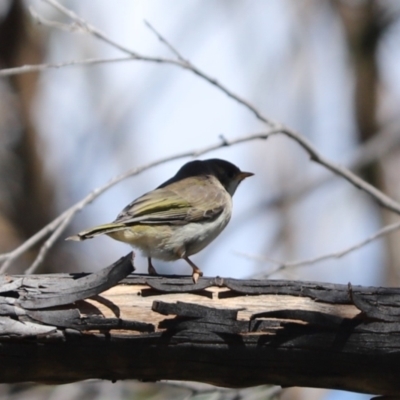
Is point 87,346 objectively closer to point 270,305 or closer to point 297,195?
point 270,305

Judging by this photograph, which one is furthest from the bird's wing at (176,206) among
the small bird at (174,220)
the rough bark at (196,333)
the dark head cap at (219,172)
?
the rough bark at (196,333)

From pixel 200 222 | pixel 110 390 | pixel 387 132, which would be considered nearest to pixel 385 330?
pixel 200 222

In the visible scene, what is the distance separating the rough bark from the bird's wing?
1.82 meters

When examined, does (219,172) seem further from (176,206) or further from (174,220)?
(174,220)

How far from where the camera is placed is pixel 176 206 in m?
6.45

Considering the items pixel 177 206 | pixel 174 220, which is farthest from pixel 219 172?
pixel 174 220

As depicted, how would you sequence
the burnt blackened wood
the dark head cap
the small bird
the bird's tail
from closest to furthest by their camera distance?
the burnt blackened wood → the bird's tail → the small bird → the dark head cap

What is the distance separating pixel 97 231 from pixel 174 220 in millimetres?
1027

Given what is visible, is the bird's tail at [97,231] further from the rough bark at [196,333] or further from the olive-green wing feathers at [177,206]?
the rough bark at [196,333]

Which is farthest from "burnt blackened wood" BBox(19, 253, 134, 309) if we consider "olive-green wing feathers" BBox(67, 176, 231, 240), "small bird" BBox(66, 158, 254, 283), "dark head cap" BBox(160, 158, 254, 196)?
"dark head cap" BBox(160, 158, 254, 196)

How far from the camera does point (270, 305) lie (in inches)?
160

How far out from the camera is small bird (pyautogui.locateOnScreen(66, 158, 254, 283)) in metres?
5.89

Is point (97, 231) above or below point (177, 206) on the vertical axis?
below

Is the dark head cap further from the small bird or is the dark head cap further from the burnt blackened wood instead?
the burnt blackened wood
